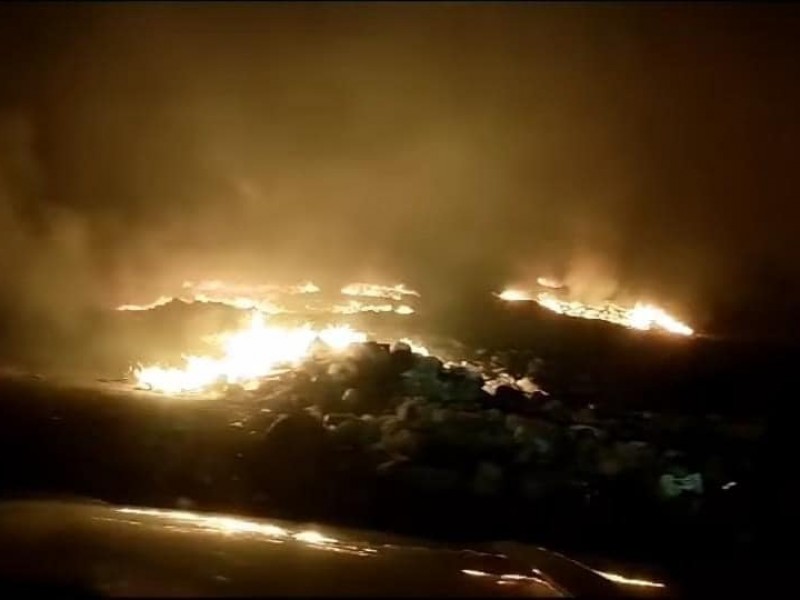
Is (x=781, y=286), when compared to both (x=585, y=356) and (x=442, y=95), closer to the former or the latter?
(x=585, y=356)

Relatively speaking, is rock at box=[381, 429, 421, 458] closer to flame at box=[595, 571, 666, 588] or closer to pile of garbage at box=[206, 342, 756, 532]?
pile of garbage at box=[206, 342, 756, 532]

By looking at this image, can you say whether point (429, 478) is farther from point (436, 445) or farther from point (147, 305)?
point (147, 305)

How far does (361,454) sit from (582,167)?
3.78m

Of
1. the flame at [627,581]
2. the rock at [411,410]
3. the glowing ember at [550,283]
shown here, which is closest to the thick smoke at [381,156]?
the glowing ember at [550,283]

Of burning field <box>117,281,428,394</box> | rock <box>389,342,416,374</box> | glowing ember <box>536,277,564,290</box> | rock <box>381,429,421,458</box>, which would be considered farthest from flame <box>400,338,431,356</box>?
glowing ember <box>536,277,564,290</box>

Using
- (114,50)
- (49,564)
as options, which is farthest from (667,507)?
(114,50)

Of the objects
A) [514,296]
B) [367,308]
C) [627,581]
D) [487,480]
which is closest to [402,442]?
[487,480]

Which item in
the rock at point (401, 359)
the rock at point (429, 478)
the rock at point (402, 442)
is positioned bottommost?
the rock at point (429, 478)

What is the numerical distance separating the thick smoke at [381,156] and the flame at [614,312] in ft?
0.57

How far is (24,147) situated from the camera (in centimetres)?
860

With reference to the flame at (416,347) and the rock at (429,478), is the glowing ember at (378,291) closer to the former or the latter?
the flame at (416,347)

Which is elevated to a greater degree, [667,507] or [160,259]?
[160,259]

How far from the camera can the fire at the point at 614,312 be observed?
8.41 meters

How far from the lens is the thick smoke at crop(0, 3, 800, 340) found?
8.19m
